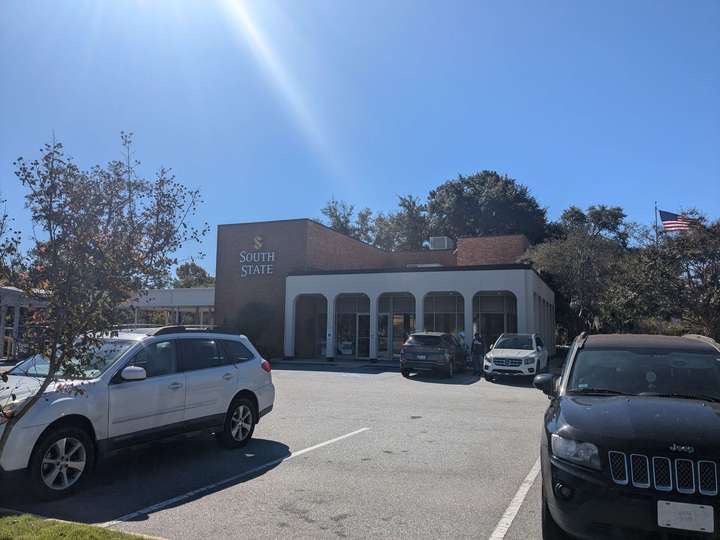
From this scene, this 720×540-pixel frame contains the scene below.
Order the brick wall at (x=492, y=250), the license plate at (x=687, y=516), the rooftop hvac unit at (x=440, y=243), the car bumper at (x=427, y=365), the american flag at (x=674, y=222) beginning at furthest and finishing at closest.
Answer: the rooftop hvac unit at (x=440, y=243) → the brick wall at (x=492, y=250) → the american flag at (x=674, y=222) → the car bumper at (x=427, y=365) → the license plate at (x=687, y=516)

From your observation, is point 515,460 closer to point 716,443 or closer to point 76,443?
point 716,443

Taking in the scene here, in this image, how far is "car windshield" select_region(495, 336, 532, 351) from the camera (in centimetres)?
1989

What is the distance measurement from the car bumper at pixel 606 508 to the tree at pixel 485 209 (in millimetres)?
48955

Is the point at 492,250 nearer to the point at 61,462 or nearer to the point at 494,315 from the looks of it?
the point at 494,315

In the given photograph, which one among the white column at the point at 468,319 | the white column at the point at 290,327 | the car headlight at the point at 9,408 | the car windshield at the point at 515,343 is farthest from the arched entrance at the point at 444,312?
the car headlight at the point at 9,408

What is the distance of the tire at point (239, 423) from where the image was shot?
7977mm

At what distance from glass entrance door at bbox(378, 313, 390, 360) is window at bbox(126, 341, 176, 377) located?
22.3m

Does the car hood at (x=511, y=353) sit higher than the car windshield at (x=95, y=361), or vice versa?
the car windshield at (x=95, y=361)

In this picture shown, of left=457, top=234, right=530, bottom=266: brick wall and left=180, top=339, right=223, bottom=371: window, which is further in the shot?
left=457, top=234, right=530, bottom=266: brick wall

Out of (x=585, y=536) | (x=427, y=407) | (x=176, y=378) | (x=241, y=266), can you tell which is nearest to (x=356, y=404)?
(x=427, y=407)

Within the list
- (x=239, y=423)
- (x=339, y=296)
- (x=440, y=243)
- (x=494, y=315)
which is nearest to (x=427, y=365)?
(x=494, y=315)

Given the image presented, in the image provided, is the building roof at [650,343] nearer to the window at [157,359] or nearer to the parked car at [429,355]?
the window at [157,359]

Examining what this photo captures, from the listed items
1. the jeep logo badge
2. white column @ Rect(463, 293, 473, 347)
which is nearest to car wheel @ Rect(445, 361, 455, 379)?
white column @ Rect(463, 293, 473, 347)

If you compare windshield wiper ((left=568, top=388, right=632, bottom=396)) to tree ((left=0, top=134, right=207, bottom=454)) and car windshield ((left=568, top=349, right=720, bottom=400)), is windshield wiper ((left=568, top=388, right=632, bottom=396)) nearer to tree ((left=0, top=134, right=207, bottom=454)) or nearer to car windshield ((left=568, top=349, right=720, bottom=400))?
car windshield ((left=568, top=349, right=720, bottom=400))
